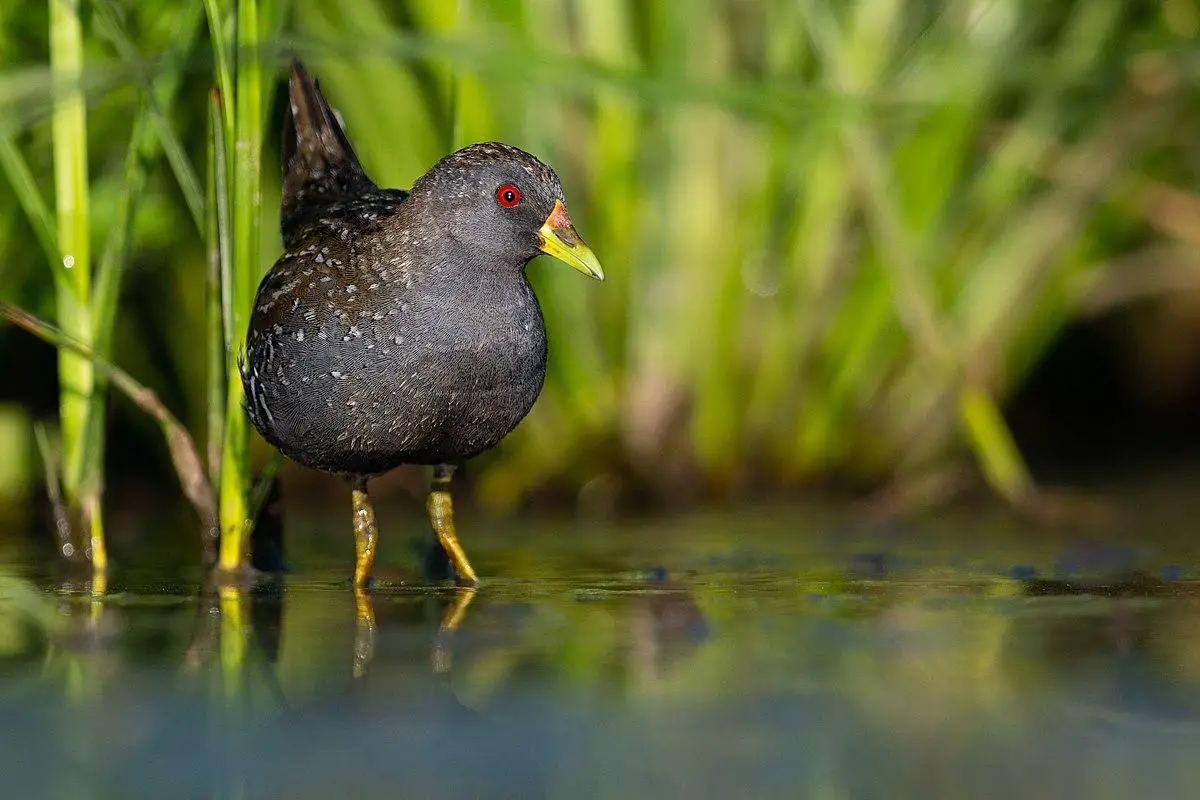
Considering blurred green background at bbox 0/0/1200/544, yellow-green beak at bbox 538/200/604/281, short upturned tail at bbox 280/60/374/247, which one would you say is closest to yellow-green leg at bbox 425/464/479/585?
yellow-green beak at bbox 538/200/604/281

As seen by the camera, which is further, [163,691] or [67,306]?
[67,306]

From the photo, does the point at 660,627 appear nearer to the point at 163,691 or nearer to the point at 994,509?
the point at 163,691

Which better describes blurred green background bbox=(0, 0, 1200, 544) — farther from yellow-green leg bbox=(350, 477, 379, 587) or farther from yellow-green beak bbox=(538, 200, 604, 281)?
yellow-green leg bbox=(350, 477, 379, 587)

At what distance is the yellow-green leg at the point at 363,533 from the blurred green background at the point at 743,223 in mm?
1166

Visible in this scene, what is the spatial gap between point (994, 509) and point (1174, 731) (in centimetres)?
264

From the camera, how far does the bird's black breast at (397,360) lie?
350cm

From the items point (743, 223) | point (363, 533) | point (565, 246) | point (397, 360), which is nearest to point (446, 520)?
point (363, 533)

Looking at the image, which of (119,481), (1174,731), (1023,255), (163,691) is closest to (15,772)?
(163,691)

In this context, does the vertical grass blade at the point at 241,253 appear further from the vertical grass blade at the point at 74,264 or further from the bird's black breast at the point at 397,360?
the vertical grass blade at the point at 74,264

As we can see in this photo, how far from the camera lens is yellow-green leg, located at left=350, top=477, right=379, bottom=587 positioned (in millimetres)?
3719

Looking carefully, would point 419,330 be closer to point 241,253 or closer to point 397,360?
point 397,360

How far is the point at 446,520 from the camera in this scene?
3.92 m

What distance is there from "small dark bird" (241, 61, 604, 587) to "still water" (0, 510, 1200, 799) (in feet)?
1.08

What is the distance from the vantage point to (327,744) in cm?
231
